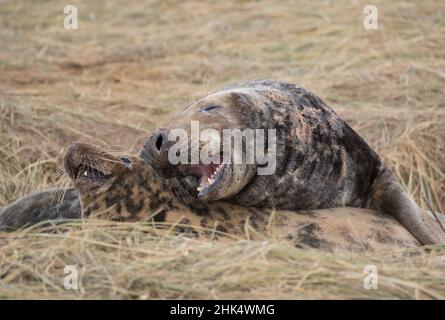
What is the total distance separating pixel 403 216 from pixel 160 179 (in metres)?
1.45

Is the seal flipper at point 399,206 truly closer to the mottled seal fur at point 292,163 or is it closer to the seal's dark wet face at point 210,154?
the mottled seal fur at point 292,163

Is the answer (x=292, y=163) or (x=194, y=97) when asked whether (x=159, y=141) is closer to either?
(x=292, y=163)

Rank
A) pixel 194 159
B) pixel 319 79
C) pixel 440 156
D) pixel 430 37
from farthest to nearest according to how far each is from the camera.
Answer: pixel 430 37 < pixel 319 79 < pixel 440 156 < pixel 194 159

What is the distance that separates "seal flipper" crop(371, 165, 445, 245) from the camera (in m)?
5.61

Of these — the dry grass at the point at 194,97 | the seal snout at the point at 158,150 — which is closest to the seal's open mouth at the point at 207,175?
the seal snout at the point at 158,150

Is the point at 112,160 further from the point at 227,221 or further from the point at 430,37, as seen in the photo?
the point at 430,37

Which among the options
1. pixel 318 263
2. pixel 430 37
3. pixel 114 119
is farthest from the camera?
pixel 430 37

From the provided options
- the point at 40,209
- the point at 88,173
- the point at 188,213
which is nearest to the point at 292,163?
the point at 188,213

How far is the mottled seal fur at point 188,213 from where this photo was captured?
511 cm

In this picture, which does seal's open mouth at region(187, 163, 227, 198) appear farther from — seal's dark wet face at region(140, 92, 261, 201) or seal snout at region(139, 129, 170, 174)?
seal snout at region(139, 129, 170, 174)

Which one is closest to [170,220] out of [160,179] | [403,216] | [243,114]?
[160,179]

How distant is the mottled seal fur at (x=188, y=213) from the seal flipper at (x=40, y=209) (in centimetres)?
14

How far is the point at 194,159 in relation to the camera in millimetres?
5023

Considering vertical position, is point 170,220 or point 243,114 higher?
point 243,114
